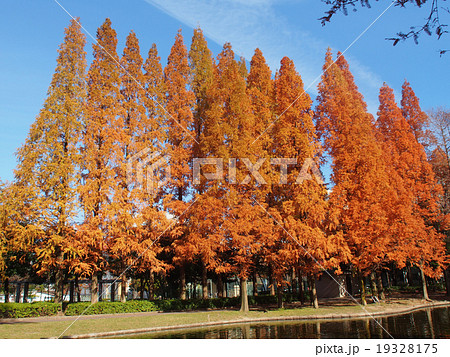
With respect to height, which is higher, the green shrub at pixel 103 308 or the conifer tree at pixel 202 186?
the conifer tree at pixel 202 186

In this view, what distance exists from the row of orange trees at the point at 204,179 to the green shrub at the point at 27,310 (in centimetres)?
69

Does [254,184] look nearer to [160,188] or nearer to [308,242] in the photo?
[308,242]

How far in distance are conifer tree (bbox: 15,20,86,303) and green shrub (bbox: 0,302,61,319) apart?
0.60 m

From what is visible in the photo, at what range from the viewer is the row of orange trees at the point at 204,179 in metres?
18.6

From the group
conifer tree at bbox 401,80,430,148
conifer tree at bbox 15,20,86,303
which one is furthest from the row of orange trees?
conifer tree at bbox 401,80,430,148

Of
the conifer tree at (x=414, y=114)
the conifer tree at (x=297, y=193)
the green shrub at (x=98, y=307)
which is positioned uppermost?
the conifer tree at (x=414, y=114)

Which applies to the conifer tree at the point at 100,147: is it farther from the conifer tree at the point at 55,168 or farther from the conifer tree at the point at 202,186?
the conifer tree at the point at 202,186

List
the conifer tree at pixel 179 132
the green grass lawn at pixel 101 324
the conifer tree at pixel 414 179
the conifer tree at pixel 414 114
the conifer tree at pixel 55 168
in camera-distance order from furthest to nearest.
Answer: the conifer tree at pixel 414 114 < the conifer tree at pixel 414 179 < the conifer tree at pixel 179 132 < the conifer tree at pixel 55 168 < the green grass lawn at pixel 101 324

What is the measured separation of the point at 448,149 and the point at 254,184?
68.6ft

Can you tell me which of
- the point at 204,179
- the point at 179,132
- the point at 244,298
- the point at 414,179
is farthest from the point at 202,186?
the point at 414,179

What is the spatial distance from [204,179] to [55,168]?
8085 millimetres

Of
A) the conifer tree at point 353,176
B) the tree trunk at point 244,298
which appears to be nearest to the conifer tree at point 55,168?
the tree trunk at point 244,298

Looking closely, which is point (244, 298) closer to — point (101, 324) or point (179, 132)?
point (101, 324)
